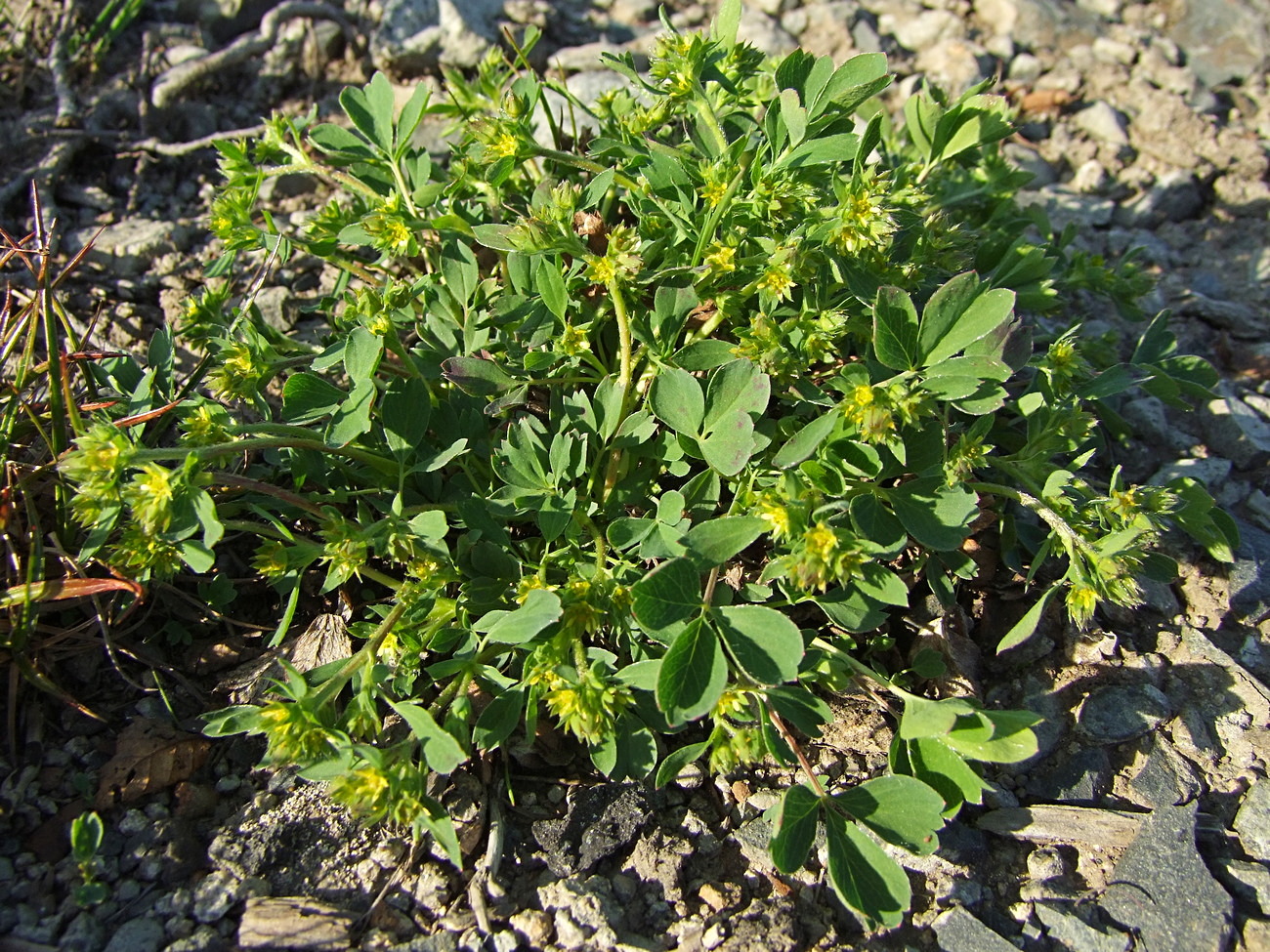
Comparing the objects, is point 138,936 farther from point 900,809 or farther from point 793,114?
point 793,114

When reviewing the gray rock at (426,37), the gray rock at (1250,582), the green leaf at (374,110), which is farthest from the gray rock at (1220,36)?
A: the green leaf at (374,110)

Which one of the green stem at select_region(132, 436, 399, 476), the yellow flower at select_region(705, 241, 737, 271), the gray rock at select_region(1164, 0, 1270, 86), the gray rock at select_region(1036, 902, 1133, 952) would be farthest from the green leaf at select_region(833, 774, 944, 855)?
the gray rock at select_region(1164, 0, 1270, 86)

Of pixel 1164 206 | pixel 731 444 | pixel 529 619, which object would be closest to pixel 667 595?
pixel 529 619

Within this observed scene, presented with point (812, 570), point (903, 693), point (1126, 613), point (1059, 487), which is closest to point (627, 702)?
point (812, 570)

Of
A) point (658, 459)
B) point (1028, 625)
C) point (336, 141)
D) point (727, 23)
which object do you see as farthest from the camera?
point (336, 141)

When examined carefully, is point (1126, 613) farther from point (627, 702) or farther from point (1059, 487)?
point (627, 702)

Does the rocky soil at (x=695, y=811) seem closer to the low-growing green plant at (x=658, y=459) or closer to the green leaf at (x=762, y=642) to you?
the low-growing green plant at (x=658, y=459)
